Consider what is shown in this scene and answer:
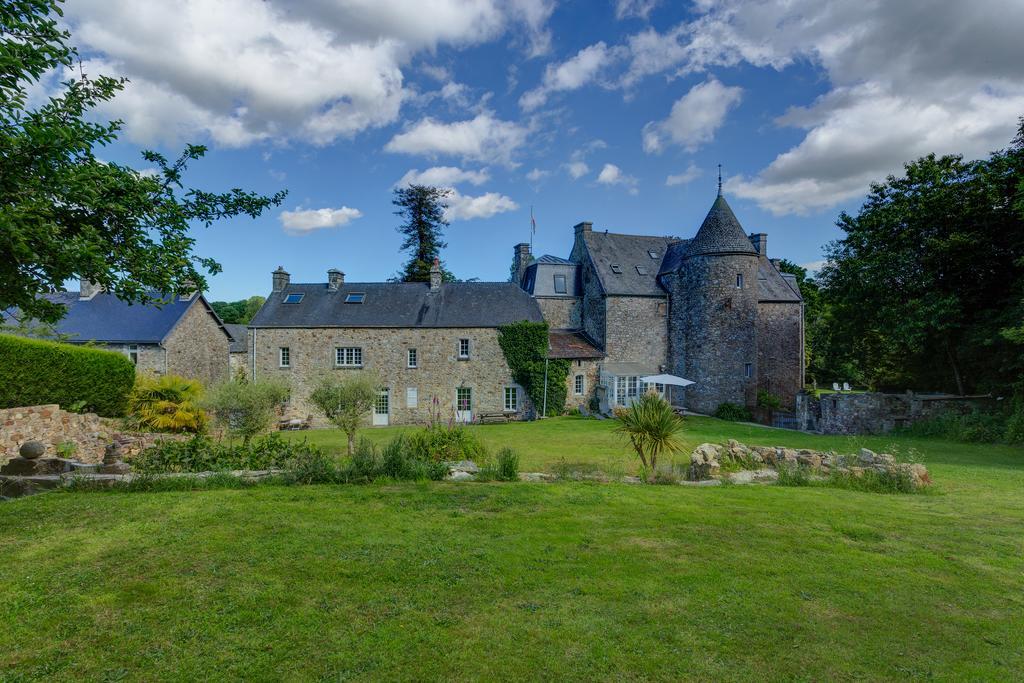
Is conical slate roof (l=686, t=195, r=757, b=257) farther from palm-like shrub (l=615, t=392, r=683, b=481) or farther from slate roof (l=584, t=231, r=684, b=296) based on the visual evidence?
palm-like shrub (l=615, t=392, r=683, b=481)

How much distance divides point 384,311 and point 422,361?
3608mm

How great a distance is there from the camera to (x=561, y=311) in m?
32.4

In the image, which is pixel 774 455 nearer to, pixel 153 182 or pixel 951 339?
pixel 153 182

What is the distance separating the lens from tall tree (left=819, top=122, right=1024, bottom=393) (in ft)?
65.6

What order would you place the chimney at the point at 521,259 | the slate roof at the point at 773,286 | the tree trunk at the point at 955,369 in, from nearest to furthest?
the tree trunk at the point at 955,369
the slate roof at the point at 773,286
the chimney at the point at 521,259

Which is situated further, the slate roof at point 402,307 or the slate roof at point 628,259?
the slate roof at point 628,259

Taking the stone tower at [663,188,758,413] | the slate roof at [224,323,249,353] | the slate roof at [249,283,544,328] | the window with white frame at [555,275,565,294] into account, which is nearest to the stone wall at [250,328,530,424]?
the slate roof at [249,283,544,328]

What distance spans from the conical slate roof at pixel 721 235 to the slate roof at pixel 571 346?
7.46 meters

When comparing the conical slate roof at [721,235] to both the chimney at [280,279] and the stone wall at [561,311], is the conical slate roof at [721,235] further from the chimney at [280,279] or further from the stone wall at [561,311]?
the chimney at [280,279]

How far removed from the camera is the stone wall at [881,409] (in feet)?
66.5

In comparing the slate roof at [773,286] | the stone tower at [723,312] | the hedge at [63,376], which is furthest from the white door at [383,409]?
the slate roof at [773,286]

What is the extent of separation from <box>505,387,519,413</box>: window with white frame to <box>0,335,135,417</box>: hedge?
1676 cm

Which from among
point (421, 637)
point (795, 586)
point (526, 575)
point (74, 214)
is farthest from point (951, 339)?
point (74, 214)

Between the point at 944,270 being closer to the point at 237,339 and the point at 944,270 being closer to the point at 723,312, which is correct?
the point at 723,312
